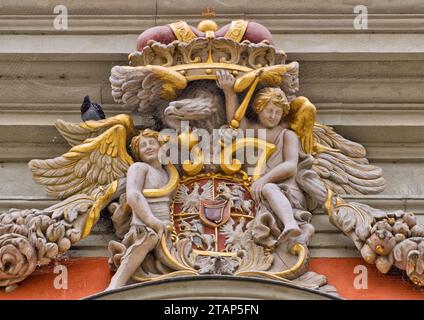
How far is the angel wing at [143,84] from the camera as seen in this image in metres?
9.56

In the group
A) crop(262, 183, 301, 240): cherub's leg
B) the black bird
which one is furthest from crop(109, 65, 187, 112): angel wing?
crop(262, 183, 301, 240): cherub's leg

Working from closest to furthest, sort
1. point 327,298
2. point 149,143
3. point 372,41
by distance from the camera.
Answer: point 327,298
point 149,143
point 372,41

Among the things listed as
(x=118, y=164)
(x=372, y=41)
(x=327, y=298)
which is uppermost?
(x=372, y=41)

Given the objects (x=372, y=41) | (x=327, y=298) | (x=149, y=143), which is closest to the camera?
(x=327, y=298)

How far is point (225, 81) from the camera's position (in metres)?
9.55

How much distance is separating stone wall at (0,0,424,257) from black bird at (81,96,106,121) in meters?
0.18

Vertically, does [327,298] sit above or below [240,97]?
below

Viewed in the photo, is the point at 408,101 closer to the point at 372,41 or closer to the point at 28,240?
the point at 372,41

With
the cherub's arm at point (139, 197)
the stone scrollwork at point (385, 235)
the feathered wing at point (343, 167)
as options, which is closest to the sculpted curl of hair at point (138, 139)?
the cherub's arm at point (139, 197)

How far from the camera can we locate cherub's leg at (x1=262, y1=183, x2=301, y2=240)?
915cm

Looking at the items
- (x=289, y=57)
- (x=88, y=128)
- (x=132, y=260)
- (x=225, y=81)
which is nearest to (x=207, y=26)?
(x=225, y=81)

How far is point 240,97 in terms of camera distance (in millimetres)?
9617

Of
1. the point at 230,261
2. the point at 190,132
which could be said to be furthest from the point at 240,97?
the point at 230,261

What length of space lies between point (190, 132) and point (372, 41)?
3.99ft
